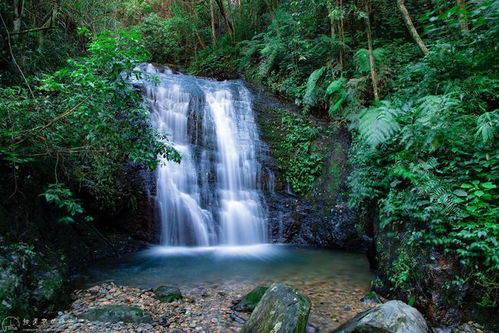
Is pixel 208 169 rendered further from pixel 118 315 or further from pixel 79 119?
pixel 118 315

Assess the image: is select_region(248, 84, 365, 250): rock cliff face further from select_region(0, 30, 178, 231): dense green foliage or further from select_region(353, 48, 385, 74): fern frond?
select_region(0, 30, 178, 231): dense green foliage

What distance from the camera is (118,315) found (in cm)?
394

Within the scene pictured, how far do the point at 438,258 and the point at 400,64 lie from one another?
5.83m

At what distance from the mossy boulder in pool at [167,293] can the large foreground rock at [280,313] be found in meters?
1.36

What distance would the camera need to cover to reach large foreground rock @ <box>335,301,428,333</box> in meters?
3.27

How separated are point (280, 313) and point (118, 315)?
2.05 m

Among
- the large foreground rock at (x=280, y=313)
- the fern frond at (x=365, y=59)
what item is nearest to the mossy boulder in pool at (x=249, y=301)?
the large foreground rock at (x=280, y=313)

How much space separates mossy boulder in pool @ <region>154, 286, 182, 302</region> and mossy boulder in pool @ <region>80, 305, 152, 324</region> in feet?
1.61

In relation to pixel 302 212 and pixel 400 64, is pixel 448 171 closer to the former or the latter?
pixel 302 212

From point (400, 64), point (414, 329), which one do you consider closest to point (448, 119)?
point (414, 329)

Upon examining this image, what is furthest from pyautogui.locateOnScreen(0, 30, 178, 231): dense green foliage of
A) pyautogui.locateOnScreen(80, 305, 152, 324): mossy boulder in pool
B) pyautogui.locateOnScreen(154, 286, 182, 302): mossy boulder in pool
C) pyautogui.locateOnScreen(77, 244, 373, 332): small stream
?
pyautogui.locateOnScreen(77, 244, 373, 332): small stream

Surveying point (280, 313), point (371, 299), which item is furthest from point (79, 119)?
point (371, 299)

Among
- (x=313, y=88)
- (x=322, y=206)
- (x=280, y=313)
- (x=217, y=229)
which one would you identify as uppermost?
(x=313, y=88)

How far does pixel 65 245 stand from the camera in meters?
5.93
